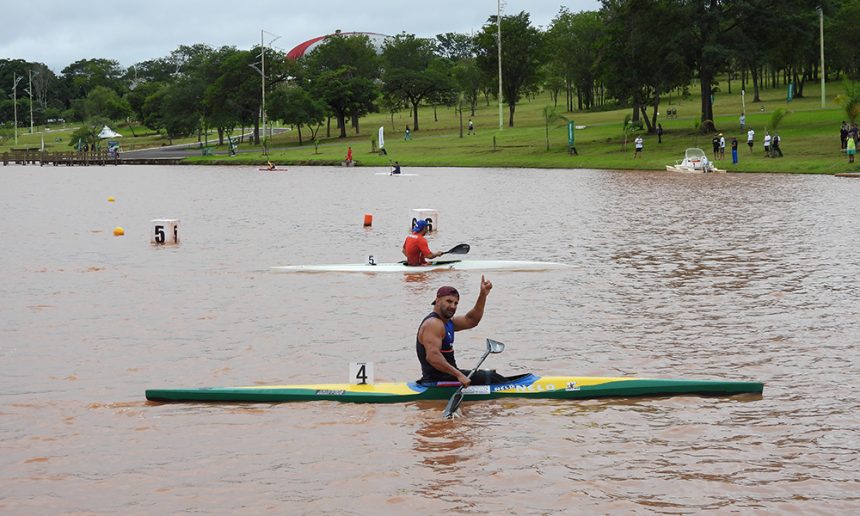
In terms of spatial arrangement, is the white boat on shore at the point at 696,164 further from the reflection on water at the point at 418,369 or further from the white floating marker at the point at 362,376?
the white floating marker at the point at 362,376

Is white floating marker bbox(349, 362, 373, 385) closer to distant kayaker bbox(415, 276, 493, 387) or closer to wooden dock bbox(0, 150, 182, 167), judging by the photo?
distant kayaker bbox(415, 276, 493, 387)

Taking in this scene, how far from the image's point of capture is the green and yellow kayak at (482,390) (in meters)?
11.6

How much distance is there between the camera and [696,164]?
175 ft

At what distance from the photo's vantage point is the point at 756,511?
8.39 m

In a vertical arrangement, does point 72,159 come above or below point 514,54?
below

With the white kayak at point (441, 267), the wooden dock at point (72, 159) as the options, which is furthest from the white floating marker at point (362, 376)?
the wooden dock at point (72, 159)

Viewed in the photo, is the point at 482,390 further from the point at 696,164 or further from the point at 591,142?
the point at 591,142

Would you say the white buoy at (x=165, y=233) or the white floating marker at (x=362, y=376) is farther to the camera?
the white buoy at (x=165, y=233)

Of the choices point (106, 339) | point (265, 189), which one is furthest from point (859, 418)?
point (265, 189)

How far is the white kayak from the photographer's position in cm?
2128

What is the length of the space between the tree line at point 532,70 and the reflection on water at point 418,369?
36.2 m

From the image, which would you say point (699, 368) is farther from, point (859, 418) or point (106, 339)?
point (106, 339)

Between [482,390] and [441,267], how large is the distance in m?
9.98

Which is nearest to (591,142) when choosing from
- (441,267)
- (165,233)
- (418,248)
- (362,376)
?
(165,233)
